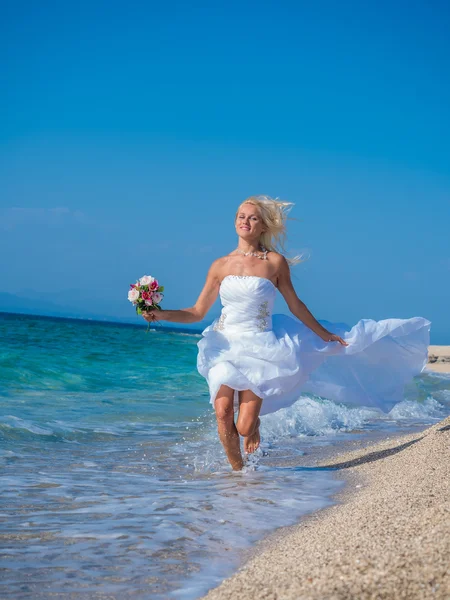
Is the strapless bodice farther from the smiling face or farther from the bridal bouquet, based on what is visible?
the bridal bouquet

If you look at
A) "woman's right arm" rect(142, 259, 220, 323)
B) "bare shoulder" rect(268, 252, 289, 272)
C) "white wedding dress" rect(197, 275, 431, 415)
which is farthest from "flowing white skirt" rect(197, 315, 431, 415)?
"bare shoulder" rect(268, 252, 289, 272)

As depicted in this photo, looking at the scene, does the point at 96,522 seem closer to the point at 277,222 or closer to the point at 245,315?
the point at 245,315

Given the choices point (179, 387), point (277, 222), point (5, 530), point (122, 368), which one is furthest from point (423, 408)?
point (5, 530)

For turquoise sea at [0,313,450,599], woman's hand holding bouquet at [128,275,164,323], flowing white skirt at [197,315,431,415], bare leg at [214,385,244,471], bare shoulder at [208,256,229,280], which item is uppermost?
bare shoulder at [208,256,229,280]

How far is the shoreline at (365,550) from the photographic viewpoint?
253 cm

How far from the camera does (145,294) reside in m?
6.15

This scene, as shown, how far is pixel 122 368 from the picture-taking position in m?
17.8

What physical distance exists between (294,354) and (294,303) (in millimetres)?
581

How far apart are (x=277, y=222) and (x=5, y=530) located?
12.2 feet

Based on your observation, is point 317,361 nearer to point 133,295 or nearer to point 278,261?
point 278,261

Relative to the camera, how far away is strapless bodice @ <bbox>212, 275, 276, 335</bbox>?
20.0ft

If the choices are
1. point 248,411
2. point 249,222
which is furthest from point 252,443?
point 249,222

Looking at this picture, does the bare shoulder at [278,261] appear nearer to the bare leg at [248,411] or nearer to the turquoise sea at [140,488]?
the bare leg at [248,411]

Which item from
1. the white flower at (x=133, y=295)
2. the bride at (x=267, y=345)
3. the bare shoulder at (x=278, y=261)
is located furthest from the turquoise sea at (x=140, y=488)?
the bare shoulder at (x=278, y=261)
